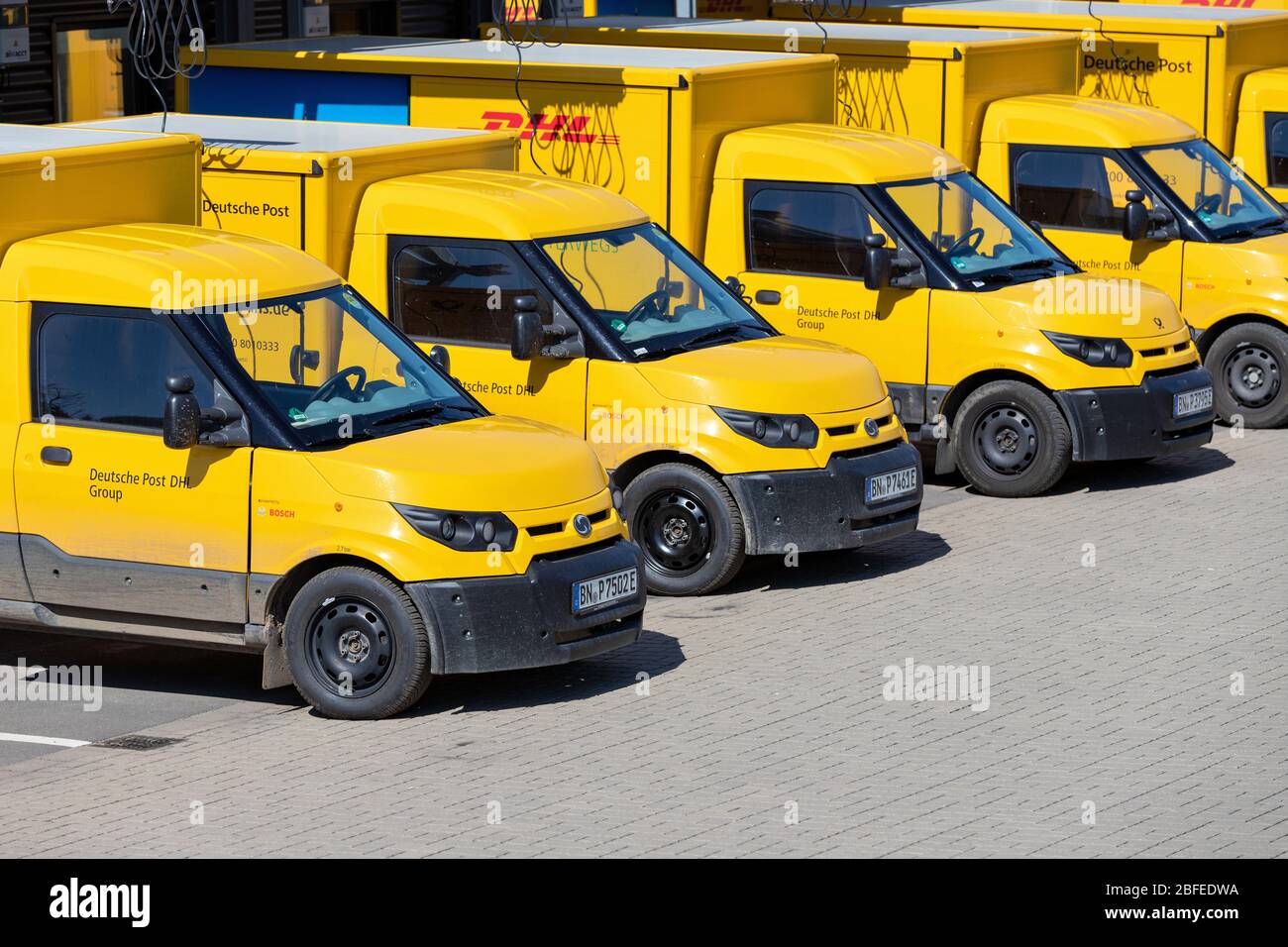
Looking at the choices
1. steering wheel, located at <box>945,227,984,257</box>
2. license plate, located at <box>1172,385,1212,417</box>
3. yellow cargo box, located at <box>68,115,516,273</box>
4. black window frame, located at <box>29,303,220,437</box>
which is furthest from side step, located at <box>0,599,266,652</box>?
license plate, located at <box>1172,385,1212,417</box>

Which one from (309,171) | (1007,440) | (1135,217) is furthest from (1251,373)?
(309,171)

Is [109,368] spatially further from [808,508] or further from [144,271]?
[808,508]

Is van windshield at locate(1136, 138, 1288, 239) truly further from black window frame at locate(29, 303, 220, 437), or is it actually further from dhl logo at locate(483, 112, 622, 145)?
black window frame at locate(29, 303, 220, 437)

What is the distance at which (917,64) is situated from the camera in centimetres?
1686

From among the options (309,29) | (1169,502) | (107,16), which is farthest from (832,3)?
(1169,502)

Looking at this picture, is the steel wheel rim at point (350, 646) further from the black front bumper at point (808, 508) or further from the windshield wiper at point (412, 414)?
the black front bumper at point (808, 508)

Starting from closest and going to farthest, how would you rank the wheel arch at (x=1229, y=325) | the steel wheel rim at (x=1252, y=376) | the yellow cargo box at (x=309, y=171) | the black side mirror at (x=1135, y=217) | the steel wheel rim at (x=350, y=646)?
1. the steel wheel rim at (x=350, y=646)
2. the yellow cargo box at (x=309, y=171)
3. the black side mirror at (x=1135, y=217)
4. the wheel arch at (x=1229, y=325)
5. the steel wheel rim at (x=1252, y=376)

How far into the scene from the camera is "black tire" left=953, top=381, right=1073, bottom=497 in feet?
48.8

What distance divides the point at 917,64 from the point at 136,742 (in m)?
9.11

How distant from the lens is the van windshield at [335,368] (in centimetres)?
1020

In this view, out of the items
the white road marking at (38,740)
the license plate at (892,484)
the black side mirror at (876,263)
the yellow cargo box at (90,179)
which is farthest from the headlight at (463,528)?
the black side mirror at (876,263)

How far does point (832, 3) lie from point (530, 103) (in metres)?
9.29

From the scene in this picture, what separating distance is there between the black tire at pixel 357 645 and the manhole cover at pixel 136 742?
0.63 metres
